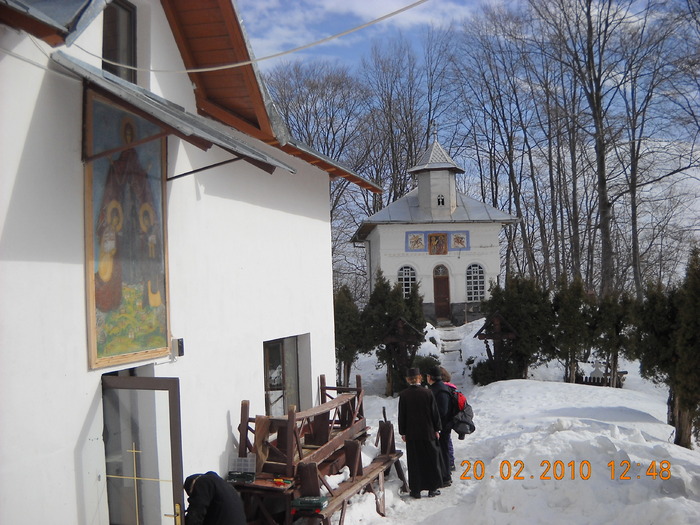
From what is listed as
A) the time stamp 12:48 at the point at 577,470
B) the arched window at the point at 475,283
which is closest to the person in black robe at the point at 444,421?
the time stamp 12:48 at the point at 577,470

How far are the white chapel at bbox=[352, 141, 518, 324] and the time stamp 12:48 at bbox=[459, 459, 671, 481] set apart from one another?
23714 mm

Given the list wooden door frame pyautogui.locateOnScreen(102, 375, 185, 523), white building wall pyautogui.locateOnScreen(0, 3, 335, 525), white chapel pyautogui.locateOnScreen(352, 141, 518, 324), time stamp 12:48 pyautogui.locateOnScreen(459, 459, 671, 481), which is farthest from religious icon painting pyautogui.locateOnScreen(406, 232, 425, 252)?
wooden door frame pyautogui.locateOnScreen(102, 375, 185, 523)

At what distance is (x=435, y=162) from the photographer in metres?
32.4

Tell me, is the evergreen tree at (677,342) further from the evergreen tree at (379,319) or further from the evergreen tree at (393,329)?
the evergreen tree at (379,319)

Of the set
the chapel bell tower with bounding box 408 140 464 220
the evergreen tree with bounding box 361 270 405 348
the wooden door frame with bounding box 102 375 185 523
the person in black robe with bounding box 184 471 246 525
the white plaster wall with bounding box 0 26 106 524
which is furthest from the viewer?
the chapel bell tower with bounding box 408 140 464 220

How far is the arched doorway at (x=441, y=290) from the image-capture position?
3266cm

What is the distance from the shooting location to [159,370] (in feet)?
21.2

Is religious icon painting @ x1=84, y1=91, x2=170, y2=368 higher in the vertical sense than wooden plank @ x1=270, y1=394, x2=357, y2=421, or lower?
higher

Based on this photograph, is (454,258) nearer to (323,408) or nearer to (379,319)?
(379,319)

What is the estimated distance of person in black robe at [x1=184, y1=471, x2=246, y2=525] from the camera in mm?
5180

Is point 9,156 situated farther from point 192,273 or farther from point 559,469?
point 559,469

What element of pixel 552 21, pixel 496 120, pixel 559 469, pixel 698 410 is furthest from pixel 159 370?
pixel 496 120

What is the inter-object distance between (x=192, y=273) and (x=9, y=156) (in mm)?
2648

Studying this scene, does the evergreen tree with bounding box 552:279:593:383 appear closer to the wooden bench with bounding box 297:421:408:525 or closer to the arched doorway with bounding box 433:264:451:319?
the wooden bench with bounding box 297:421:408:525
